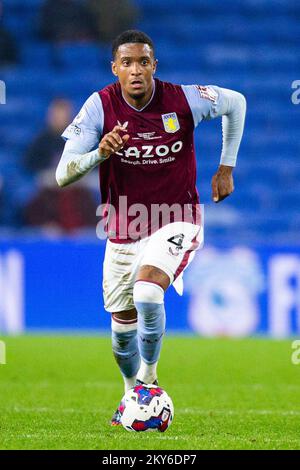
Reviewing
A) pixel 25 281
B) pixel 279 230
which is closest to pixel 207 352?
pixel 25 281

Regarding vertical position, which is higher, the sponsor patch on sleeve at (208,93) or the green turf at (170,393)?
the sponsor patch on sleeve at (208,93)

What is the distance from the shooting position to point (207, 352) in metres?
10.7

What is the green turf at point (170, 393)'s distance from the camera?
5316mm

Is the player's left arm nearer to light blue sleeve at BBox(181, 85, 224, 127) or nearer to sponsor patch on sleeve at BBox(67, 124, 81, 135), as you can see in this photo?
light blue sleeve at BBox(181, 85, 224, 127)

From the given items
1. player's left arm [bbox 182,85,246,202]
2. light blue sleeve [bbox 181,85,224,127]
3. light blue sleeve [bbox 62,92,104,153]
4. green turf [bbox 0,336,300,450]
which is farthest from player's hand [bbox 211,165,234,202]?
green turf [bbox 0,336,300,450]

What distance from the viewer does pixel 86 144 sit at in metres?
6.00

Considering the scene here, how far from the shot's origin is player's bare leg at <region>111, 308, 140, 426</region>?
6406 mm

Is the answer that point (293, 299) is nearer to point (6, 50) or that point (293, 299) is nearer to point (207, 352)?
point (207, 352)

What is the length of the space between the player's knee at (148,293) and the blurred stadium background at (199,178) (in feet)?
20.1

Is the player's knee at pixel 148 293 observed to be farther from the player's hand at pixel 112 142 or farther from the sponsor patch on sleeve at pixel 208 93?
the sponsor patch on sleeve at pixel 208 93

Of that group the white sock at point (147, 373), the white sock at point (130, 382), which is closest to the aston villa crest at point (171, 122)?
the white sock at point (147, 373)

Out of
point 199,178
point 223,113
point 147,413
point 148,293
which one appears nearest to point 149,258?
point 148,293

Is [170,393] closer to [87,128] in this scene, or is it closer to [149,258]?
[149,258]
